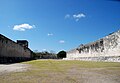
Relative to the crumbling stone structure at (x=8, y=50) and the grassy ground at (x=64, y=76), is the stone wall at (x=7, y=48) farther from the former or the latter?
the grassy ground at (x=64, y=76)

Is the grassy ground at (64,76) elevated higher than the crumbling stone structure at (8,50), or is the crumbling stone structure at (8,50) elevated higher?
the crumbling stone structure at (8,50)

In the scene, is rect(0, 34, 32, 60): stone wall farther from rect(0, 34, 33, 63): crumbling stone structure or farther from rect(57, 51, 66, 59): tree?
rect(57, 51, 66, 59): tree

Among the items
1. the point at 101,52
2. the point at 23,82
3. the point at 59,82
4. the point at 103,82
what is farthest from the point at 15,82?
the point at 101,52

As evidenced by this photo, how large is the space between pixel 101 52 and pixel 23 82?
2982cm

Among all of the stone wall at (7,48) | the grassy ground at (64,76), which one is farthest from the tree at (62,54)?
the grassy ground at (64,76)

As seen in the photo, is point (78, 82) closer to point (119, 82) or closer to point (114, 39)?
point (119, 82)

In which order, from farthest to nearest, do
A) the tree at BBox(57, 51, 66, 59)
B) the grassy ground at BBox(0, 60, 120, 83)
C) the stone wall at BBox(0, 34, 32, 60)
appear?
the tree at BBox(57, 51, 66, 59), the stone wall at BBox(0, 34, 32, 60), the grassy ground at BBox(0, 60, 120, 83)

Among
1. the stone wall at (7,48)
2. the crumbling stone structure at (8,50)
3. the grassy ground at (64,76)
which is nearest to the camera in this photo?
the grassy ground at (64,76)

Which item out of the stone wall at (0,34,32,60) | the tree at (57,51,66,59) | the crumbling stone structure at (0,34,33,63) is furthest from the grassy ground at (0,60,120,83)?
the tree at (57,51,66,59)

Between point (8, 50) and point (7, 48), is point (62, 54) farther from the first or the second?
point (7, 48)

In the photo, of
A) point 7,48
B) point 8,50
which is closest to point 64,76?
point 7,48

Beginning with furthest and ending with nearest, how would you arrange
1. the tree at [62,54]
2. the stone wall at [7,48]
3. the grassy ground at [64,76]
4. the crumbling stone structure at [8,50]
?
the tree at [62,54] < the stone wall at [7,48] < the crumbling stone structure at [8,50] < the grassy ground at [64,76]

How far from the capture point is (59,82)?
5.83 metres

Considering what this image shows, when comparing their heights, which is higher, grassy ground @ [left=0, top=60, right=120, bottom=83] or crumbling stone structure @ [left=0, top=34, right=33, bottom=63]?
crumbling stone structure @ [left=0, top=34, right=33, bottom=63]
